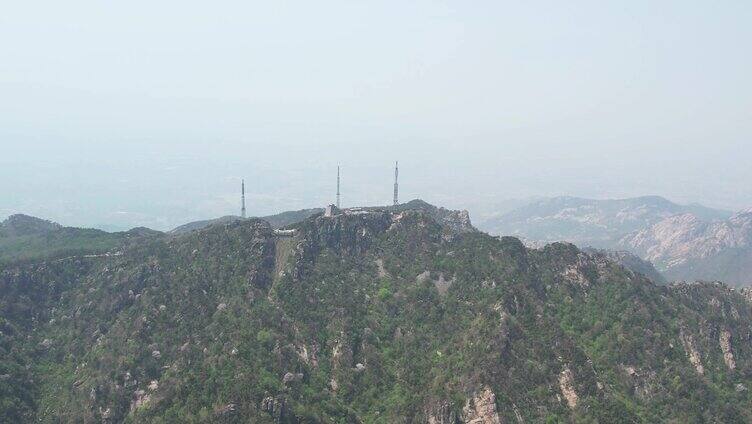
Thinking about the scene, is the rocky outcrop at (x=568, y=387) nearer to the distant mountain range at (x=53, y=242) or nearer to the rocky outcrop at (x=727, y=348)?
the rocky outcrop at (x=727, y=348)

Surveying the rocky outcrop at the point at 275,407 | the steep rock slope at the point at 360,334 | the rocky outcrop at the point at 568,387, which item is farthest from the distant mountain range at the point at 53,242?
the rocky outcrop at the point at 568,387

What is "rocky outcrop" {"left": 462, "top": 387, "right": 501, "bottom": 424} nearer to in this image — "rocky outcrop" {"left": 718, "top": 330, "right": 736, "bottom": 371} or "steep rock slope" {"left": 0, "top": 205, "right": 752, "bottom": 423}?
"steep rock slope" {"left": 0, "top": 205, "right": 752, "bottom": 423}

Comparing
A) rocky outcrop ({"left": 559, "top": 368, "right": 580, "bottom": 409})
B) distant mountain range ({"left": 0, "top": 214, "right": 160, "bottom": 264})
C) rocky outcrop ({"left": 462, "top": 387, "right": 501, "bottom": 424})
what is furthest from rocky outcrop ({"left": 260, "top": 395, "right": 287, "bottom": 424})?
distant mountain range ({"left": 0, "top": 214, "right": 160, "bottom": 264})

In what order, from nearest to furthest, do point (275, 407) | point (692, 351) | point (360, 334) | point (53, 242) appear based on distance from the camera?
point (275, 407), point (360, 334), point (692, 351), point (53, 242)

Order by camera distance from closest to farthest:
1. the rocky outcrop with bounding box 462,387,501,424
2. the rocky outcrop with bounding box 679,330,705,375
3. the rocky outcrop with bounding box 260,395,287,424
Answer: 1. the rocky outcrop with bounding box 260,395,287,424
2. the rocky outcrop with bounding box 462,387,501,424
3. the rocky outcrop with bounding box 679,330,705,375

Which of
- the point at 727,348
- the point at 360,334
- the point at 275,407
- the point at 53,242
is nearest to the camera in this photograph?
the point at 275,407

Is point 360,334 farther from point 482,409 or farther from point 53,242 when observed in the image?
point 53,242

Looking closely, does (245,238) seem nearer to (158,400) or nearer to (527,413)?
(158,400)

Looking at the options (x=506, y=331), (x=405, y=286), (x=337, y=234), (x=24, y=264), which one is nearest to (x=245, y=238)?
(x=337, y=234)

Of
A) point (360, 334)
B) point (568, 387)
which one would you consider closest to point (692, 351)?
point (568, 387)
